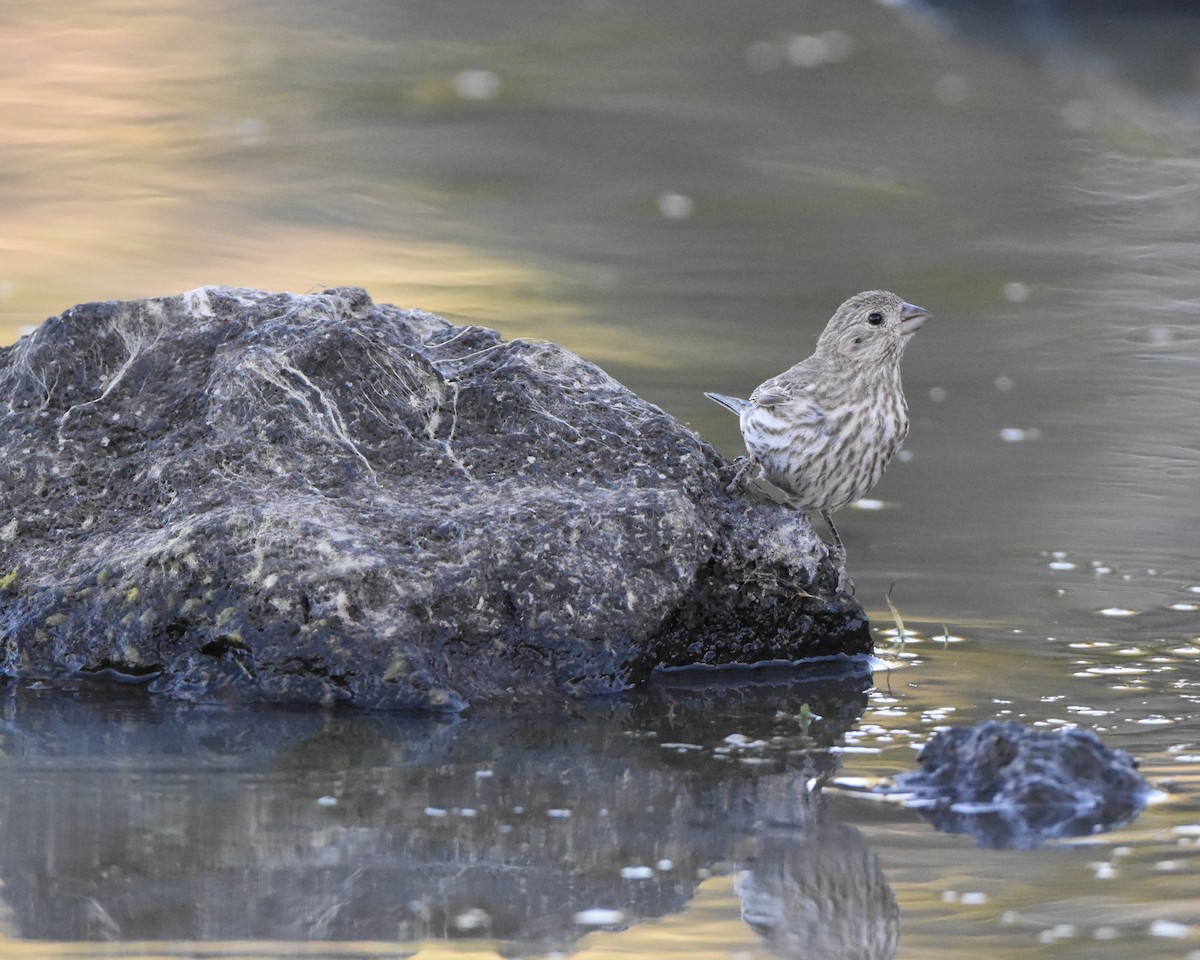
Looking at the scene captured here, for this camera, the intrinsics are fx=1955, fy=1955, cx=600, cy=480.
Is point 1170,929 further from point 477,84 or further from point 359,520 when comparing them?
point 477,84

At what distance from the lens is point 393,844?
469 centimetres

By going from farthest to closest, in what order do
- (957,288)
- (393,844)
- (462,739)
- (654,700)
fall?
(957,288) < (654,700) < (462,739) < (393,844)

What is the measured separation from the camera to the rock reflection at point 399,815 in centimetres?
429

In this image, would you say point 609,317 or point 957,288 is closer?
point 609,317

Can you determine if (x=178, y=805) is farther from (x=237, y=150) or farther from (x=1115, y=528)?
(x=237, y=150)

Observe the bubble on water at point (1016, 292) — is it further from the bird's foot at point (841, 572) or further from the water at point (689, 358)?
the bird's foot at point (841, 572)

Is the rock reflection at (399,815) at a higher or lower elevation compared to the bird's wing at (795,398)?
lower

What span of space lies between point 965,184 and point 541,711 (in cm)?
1057

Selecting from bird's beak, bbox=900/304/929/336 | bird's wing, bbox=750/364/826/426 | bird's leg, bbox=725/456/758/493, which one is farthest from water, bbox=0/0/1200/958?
bird's beak, bbox=900/304/929/336

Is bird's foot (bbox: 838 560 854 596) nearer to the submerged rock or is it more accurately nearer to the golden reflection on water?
the submerged rock

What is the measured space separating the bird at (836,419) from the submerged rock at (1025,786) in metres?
1.52

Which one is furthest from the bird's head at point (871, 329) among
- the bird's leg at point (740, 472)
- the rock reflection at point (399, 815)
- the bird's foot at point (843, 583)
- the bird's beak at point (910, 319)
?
the rock reflection at point (399, 815)

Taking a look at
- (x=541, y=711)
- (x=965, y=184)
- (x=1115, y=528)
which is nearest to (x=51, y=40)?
(x=965, y=184)

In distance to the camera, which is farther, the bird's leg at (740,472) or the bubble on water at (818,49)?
the bubble on water at (818,49)
